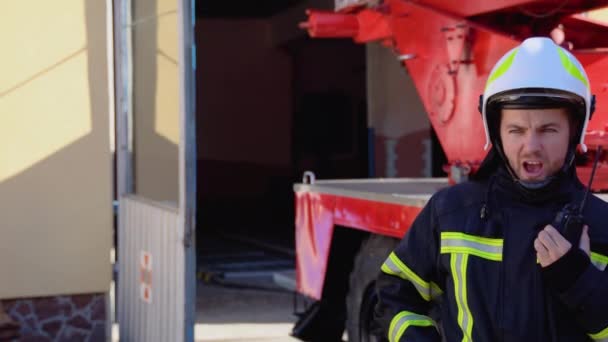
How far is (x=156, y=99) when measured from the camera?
706 cm

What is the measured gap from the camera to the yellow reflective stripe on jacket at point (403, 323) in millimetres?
2570

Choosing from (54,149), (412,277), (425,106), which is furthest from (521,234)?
(54,149)

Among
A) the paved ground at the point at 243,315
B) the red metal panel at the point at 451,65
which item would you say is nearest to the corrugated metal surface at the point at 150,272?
the paved ground at the point at 243,315

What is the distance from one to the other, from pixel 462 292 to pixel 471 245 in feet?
0.37

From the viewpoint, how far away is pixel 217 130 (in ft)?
79.5

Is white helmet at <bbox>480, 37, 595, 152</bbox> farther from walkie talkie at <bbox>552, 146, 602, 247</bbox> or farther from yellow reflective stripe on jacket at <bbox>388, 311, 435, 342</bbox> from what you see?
yellow reflective stripe on jacket at <bbox>388, 311, 435, 342</bbox>

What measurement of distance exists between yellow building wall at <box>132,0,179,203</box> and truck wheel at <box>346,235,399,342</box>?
3.96 feet

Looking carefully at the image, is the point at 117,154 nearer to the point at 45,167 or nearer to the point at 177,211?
the point at 45,167

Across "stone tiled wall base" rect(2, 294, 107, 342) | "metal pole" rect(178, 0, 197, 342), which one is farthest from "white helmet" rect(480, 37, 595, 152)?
"stone tiled wall base" rect(2, 294, 107, 342)

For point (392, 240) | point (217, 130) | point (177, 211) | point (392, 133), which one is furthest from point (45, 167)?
point (217, 130)

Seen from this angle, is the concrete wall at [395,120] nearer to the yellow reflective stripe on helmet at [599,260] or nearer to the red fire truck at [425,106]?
the red fire truck at [425,106]

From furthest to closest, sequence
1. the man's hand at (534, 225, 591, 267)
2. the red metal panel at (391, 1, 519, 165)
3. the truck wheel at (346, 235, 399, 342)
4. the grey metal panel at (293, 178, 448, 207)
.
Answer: the truck wheel at (346, 235, 399, 342)
the grey metal panel at (293, 178, 448, 207)
the red metal panel at (391, 1, 519, 165)
the man's hand at (534, 225, 591, 267)

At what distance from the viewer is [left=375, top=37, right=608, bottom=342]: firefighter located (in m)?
2.30

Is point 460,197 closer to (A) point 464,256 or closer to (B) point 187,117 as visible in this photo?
(A) point 464,256
